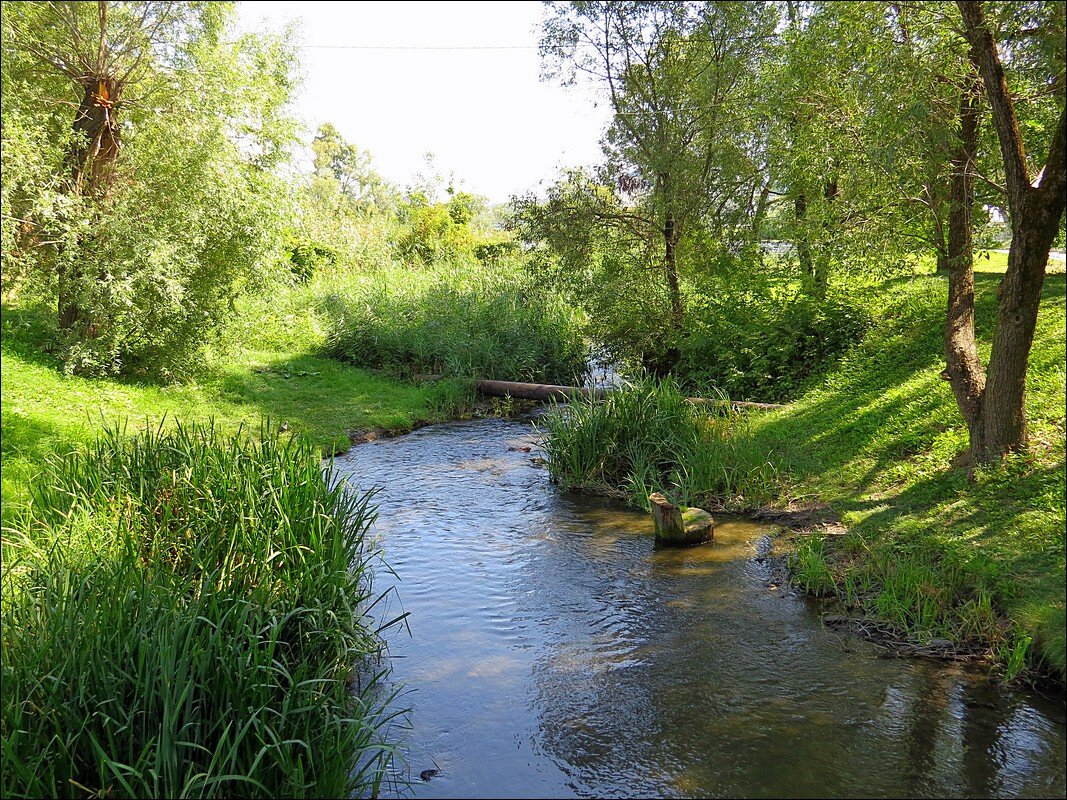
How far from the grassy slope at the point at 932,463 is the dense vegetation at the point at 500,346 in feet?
0.13

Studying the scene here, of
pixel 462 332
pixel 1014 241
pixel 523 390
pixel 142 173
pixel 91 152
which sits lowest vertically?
pixel 523 390

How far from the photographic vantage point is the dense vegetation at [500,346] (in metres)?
3.88

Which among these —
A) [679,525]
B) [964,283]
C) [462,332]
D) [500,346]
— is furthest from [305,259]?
[964,283]

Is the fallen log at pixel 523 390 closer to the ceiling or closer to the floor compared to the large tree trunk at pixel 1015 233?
closer to the floor

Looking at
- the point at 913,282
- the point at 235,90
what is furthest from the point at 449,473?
the point at 913,282

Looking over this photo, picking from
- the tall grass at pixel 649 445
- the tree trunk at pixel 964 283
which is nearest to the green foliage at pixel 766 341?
the tall grass at pixel 649 445

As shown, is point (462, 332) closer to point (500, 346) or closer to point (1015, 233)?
point (500, 346)

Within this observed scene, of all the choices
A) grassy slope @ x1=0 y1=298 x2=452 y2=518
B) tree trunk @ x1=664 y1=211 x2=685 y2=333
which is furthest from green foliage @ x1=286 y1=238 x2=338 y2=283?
tree trunk @ x1=664 y1=211 x2=685 y2=333

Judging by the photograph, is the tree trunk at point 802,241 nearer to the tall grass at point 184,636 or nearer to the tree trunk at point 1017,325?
the tree trunk at point 1017,325

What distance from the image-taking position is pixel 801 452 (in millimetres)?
8875

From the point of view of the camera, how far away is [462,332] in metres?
15.4

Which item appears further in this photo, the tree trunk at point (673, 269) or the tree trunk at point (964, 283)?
the tree trunk at point (673, 269)

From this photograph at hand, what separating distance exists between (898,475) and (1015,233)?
2.43 meters

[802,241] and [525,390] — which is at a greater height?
[802,241]
